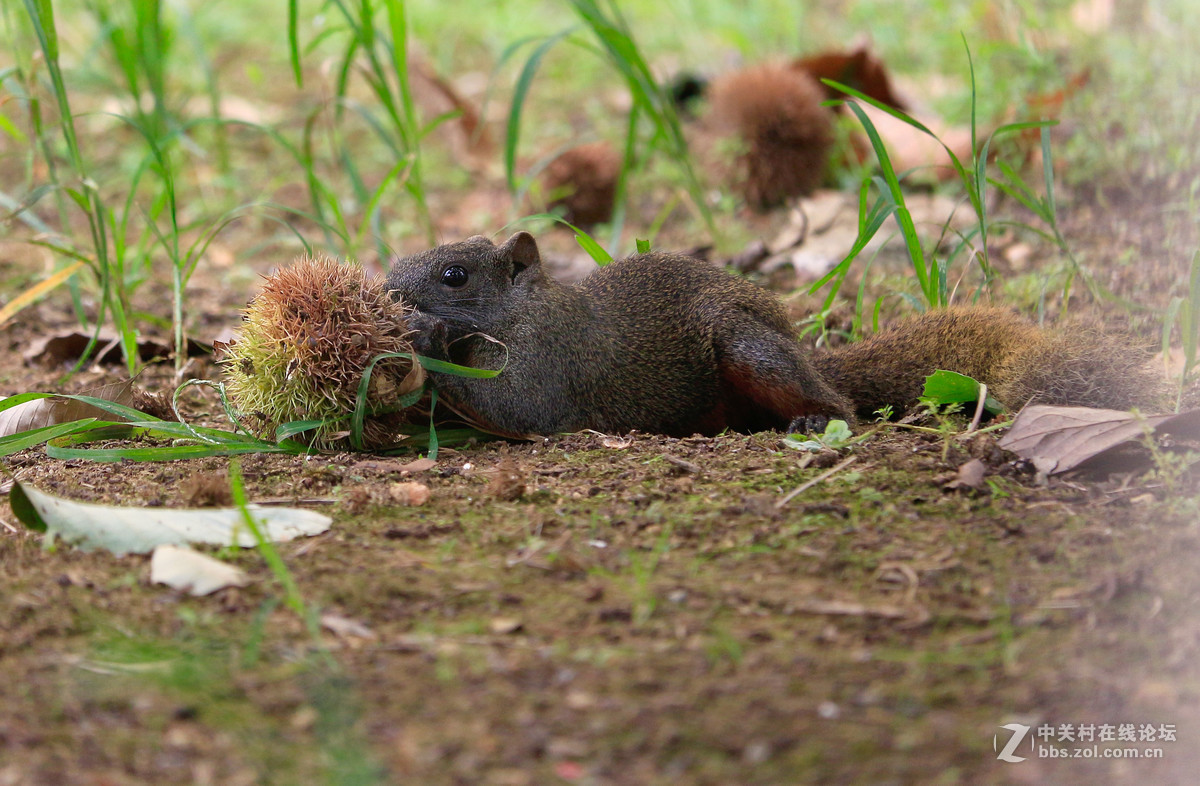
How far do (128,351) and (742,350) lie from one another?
2.50m

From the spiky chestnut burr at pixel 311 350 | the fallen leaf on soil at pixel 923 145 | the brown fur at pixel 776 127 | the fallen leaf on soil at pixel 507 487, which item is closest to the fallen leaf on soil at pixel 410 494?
the fallen leaf on soil at pixel 507 487

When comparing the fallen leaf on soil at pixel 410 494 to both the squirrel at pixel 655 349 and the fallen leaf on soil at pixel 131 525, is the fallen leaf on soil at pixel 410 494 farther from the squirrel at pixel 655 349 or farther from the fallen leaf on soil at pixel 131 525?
the squirrel at pixel 655 349

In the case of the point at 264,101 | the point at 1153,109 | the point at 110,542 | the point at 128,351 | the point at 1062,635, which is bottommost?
the point at 1062,635

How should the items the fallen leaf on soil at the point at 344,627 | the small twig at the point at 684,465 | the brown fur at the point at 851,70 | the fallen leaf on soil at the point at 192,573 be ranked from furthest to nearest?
1. the brown fur at the point at 851,70
2. the small twig at the point at 684,465
3. the fallen leaf on soil at the point at 192,573
4. the fallen leaf on soil at the point at 344,627

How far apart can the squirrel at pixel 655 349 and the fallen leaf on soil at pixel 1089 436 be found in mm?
691

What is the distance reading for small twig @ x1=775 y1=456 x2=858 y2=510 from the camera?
9.50ft

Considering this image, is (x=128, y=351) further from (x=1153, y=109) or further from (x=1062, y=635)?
(x=1153, y=109)

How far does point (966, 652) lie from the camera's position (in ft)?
6.88

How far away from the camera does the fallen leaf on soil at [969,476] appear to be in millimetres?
2951

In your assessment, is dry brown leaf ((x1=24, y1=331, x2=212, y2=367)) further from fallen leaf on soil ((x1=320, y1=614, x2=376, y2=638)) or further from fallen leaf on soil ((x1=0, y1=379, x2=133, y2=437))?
fallen leaf on soil ((x1=320, y1=614, x2=376, y2=638))

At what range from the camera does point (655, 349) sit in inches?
173

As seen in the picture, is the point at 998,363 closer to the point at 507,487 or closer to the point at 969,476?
the point at 969,476

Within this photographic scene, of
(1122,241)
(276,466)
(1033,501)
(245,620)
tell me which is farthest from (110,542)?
(1122,241)
